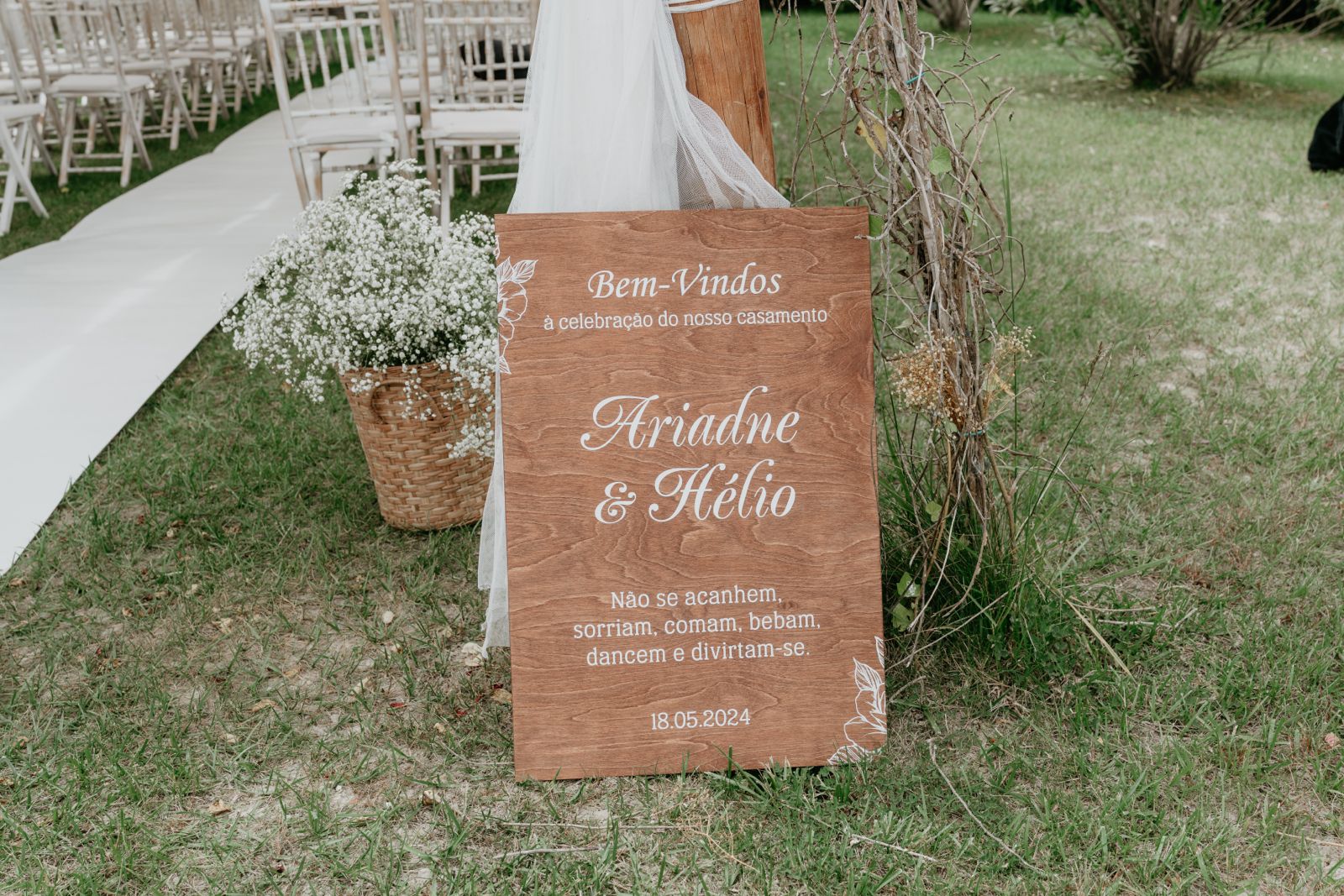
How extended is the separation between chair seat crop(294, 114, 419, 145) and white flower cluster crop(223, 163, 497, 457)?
107 inches

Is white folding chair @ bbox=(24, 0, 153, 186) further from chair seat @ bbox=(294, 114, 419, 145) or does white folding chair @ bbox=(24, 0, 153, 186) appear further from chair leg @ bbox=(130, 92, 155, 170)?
chair seat @ bbox=(294, 114, 419, 145)

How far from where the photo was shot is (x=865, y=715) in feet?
6.82

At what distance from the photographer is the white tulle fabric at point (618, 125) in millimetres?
2021

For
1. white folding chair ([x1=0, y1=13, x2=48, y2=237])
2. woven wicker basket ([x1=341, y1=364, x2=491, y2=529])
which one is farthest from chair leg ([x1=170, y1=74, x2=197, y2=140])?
woven wicker basket ([x1=341, y1=364, x2=491, y2=529])

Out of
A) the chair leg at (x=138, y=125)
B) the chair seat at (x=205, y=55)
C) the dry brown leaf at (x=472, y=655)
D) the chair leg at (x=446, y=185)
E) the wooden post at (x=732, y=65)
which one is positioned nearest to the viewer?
the wooden post at (x=732, y=65)

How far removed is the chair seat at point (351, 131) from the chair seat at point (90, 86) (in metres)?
2.30

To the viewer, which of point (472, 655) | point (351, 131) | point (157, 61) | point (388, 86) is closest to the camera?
point (472, 655)

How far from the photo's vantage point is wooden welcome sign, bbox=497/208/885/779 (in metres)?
2.03

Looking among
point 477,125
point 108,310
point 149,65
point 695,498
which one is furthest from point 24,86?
point 695,498

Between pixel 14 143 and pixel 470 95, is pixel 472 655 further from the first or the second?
pixel 14 143

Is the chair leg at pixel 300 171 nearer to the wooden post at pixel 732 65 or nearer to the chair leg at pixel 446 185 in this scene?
the chair leg at pixel 446 185

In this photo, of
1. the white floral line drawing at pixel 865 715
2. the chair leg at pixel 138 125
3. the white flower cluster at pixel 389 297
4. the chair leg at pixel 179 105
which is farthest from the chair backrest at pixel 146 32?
the white floral line drawing at pixel 865 715

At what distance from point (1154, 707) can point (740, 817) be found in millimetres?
929

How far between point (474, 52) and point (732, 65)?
598cm
